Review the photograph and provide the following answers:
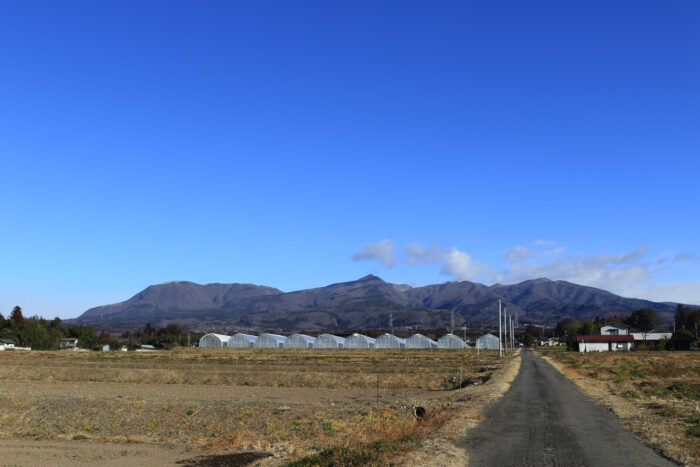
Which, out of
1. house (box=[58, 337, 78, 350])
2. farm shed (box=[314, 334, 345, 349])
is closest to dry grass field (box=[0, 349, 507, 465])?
farm shed (box=[314, 334, 345, 349])

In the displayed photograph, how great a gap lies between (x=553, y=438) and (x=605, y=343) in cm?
14737

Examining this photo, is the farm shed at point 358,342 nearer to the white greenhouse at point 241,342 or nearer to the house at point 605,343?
the white greenhouse at point 241,342

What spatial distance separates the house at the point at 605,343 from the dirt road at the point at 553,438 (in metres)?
129

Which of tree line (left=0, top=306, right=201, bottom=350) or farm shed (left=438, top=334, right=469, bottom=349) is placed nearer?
tree line (left=0, top=306, right=201, bottom=350)

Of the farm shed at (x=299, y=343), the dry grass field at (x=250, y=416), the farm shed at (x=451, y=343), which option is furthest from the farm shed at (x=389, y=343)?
the dry grass field at (x=250, y=416)

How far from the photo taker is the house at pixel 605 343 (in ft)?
495

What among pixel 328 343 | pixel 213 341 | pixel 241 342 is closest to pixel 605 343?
pixel 328 343

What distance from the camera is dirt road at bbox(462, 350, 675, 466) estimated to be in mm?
17547

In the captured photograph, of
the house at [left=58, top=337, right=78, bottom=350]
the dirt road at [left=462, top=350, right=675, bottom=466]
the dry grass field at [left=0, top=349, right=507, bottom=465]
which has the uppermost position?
the dirt road at [left=462, top=350, right=675, bottom=466]

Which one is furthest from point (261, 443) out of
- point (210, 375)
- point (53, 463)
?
point (210, 375)

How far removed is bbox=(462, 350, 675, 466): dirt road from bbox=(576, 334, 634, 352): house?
12938 centimetres

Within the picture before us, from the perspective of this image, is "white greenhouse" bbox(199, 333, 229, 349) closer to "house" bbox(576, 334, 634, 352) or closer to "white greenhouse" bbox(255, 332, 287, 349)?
"white greenhouse" bbox(255, 332, 287, 349)

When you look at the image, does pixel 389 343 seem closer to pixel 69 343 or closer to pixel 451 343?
pixel 451 343

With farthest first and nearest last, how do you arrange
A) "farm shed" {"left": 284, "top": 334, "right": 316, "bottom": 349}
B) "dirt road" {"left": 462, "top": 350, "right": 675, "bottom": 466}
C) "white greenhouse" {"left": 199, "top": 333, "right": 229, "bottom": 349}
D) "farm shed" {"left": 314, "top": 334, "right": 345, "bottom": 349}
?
"white greenhouse" {"left": 199, "top": 333, "right": 229, "bottom": 349}, "farm shed" {"left": 284, "top": 334, "right": 316, "bottom": 349}, "farm shed" {"left": 314, "top": 334, "right": 345, "bottom": 349}, "dirt road" {"left": 462, "top": 350, "right": 675, "bottom": 466}
